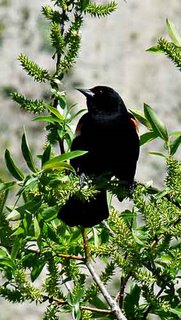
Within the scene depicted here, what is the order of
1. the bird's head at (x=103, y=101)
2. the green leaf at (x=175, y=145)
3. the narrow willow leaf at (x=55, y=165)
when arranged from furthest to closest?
the bird's head at (x=103, y=101) → the green leaf at (x=175, y=145) → the narrow willow leaf at (x=55, y=165)

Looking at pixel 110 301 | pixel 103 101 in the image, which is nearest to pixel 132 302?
pixel 110 301

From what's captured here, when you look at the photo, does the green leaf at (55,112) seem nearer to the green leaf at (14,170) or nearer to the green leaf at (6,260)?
the green leaf at (14,170)

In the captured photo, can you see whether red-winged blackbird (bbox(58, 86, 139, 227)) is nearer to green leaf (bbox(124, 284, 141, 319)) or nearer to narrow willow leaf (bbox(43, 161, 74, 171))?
green leaf (bbox(124, 284, 141, 319))

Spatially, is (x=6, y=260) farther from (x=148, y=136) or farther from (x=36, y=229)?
(x=148, y=136)

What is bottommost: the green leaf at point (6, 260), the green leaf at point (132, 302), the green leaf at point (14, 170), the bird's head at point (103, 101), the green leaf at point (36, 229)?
the green leaf at point (132, 302)

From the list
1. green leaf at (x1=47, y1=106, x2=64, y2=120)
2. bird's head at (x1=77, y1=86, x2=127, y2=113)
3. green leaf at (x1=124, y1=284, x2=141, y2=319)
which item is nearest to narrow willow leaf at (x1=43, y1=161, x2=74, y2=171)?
green leaf at (x1=47, y1=106, x2=64, y2=120)

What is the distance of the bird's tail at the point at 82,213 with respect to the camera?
1.68 m

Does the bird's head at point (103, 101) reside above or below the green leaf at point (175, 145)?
above

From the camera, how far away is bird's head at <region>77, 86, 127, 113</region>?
8.02 ft

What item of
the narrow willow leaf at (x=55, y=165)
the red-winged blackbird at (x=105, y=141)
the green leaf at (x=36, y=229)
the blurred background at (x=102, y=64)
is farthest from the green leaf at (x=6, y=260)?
the blurred background at (x=102, y=64)

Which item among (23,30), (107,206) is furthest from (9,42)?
(107,206)

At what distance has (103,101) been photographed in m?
2.50

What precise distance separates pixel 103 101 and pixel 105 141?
0.24 metres

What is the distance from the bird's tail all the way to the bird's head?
62cm
